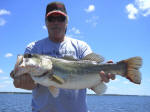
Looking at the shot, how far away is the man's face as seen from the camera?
664 centimetres

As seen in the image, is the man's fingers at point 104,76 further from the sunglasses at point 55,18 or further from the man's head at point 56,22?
the sunglasses at point 55,18

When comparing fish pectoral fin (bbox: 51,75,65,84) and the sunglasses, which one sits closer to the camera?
fish pectoral fin (bbox: 51,75,65,84)

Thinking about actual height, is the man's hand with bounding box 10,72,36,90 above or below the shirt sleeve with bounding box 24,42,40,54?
below

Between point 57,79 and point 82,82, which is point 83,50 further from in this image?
point 57,79

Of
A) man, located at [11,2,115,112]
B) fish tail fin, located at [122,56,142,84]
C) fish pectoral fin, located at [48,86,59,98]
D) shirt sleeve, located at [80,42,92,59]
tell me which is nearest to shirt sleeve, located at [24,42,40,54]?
man, located at [11,2,115,112]

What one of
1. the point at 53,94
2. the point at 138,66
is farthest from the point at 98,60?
the point at 53,94

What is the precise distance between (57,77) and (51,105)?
886 mm

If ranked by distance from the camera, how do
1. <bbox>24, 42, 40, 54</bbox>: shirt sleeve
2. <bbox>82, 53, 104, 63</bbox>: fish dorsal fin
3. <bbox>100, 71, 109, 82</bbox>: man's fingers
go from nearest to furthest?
<bbox>100, 71, 109, 82</bbox>: man's fingers < <bbox>82, 53, 104, 63</bbox>: fish dorsal fin < <bbox>24, 42, 40, 54</bbox>: shirt sleeve

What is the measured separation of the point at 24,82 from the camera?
5.79 m

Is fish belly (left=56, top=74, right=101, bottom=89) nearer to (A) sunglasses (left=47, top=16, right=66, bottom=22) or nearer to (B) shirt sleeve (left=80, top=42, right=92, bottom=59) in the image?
(B) shirt sleeve (left=80, top=42, right=92, bottom=59)

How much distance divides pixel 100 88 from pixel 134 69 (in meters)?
1.03

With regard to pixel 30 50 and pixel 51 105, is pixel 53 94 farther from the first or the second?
pixel 30 50

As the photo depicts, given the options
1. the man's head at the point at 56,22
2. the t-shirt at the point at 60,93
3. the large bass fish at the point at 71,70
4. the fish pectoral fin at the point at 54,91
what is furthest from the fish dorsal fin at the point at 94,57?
the fish pectoral fin at the point at 54,91

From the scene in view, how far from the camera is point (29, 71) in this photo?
556cm
